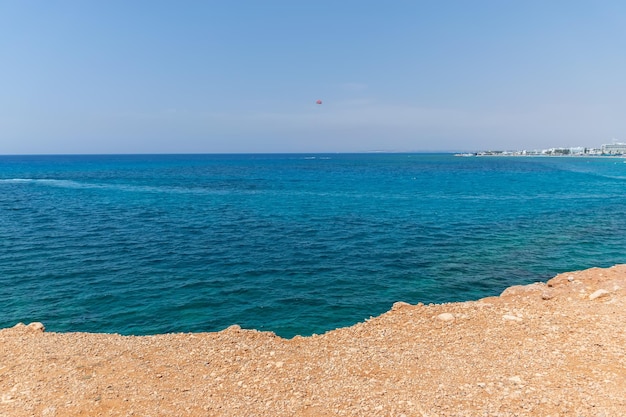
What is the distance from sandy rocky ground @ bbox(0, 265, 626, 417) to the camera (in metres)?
8.91

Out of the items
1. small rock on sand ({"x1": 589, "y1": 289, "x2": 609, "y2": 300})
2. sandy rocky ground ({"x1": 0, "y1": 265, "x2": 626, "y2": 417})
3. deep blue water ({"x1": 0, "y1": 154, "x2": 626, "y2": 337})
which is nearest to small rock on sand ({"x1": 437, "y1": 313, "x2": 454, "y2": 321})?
sandy rocky ground ({"x1": 0, "y1": 265, "x2": 626, "y2": 417})

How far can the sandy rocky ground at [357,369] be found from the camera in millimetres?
8914

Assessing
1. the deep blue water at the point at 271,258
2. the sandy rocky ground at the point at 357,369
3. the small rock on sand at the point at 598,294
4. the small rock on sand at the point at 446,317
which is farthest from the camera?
the deep blue water at the point at 271,258

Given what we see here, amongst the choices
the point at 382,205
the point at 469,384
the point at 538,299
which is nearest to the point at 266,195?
the point at 382,205

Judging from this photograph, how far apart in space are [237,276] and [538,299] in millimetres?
16220

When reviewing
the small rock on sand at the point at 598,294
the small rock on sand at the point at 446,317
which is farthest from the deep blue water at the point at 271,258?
the small rock on sand at the point at 598,294

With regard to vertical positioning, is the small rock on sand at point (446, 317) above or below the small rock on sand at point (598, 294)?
below

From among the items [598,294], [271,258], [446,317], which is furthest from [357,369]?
[271,258]

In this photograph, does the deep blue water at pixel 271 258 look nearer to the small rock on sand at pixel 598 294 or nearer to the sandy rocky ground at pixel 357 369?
the sandy rocky ground at pixel 357 369

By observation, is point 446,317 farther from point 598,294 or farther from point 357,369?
point 598,294

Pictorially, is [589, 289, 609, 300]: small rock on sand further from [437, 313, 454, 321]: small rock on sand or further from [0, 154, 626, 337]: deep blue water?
[437, 313, 454, 321]: small rock on sand

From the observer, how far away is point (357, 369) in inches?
417

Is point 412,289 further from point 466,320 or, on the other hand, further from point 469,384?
point 469,384

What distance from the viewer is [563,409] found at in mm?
8398
